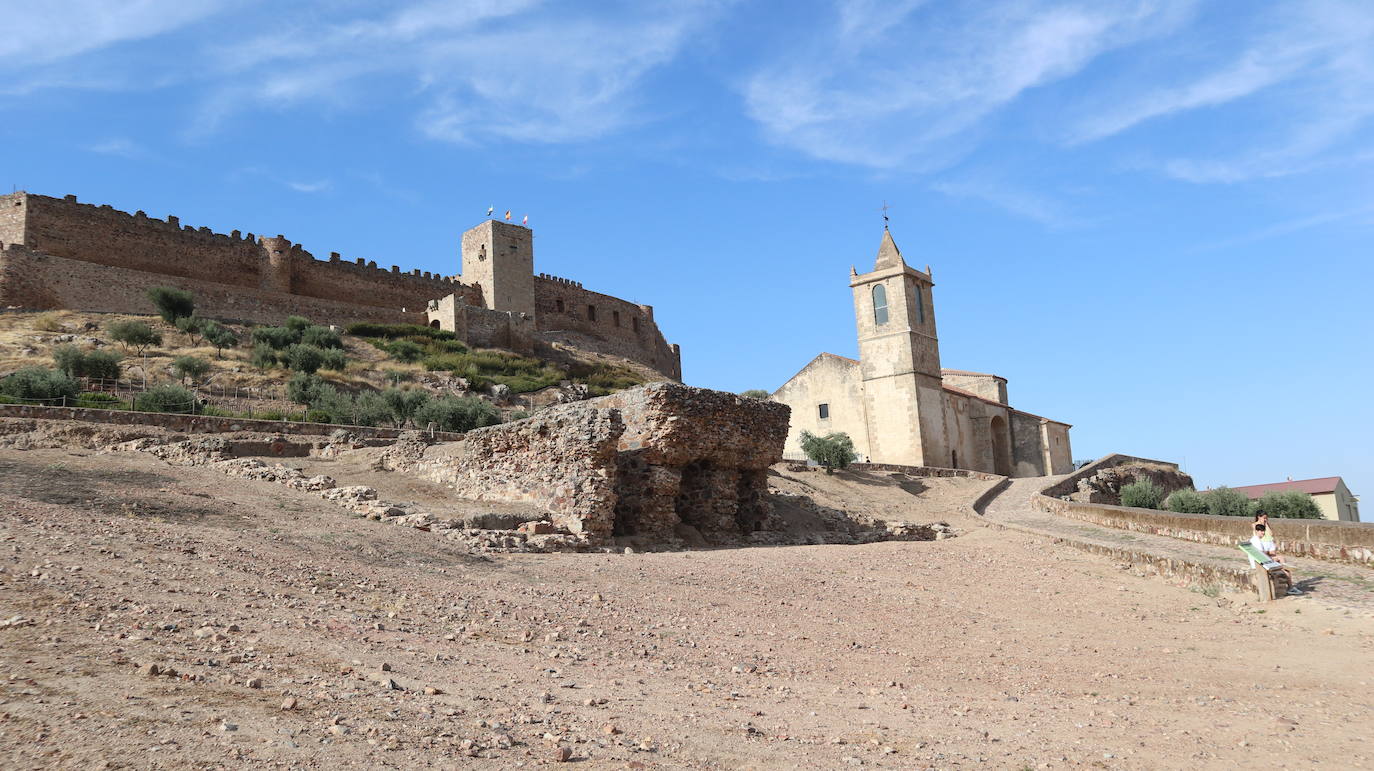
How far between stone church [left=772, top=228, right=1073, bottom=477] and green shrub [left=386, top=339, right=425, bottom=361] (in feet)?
54.0

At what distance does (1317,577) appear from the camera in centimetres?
1104

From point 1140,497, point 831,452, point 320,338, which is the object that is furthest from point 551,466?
point 320,338

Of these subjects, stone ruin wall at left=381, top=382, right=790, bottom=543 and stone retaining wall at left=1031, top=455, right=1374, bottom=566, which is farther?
stone ruin wall at left=381, top=382, right=790, bottom=543

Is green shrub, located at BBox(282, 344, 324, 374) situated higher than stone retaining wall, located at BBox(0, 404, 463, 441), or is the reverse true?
green shrub, located at BBox(282, 344, 324, 374)

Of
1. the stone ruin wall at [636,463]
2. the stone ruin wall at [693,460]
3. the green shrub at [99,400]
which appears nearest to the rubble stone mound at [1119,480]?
the stone ruin wall at [693,460]

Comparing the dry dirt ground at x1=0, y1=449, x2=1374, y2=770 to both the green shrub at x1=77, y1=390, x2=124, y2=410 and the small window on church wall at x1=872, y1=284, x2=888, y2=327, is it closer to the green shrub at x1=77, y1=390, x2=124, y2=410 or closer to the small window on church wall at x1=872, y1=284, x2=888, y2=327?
the green shrub at x1=77, y1=390, x2=124, y2=410

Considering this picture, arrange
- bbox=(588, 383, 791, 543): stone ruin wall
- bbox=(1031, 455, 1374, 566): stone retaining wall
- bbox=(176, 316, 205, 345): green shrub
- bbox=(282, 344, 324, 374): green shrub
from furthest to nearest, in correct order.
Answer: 1. bbox=(176, 316, 205, 345): green shrub
2. bbox=(282, 344, 324, 374): green shrub
3. bbox=(588, 383, 791, 543): stone ruin wall
4. bbox=(1031, 455, 1374, 566): stone retaining wall

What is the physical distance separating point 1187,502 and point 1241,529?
41.1 ft

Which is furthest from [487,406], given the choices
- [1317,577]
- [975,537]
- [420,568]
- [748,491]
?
[1317,577]

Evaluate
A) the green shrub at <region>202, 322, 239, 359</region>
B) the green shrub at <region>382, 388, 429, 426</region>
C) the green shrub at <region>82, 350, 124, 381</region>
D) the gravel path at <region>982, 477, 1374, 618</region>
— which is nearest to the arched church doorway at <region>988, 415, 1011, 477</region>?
the gravel path at <region>982, 477, 1374, 618</region>

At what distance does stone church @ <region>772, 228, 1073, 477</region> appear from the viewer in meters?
36.6

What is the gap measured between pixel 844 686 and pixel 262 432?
18.9m

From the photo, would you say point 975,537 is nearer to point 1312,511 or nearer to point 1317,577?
point 1317,577

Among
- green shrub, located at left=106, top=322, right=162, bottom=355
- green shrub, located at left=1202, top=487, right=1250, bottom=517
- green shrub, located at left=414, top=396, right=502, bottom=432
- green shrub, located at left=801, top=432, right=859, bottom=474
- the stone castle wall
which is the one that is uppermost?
the stone castle wall
